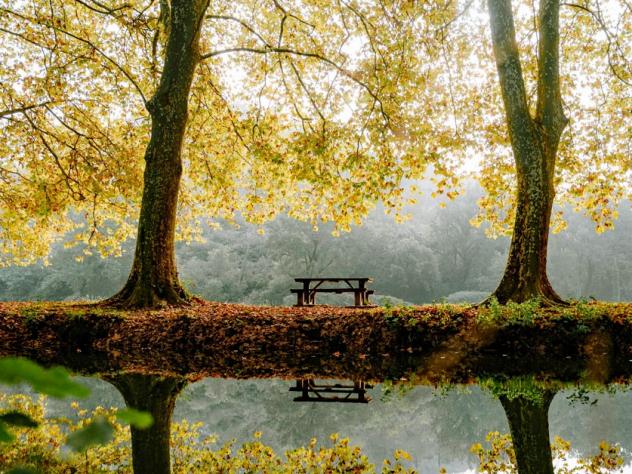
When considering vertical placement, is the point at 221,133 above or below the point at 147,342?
above

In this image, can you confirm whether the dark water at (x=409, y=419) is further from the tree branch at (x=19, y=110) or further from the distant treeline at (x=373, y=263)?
the distant treeline at (x=373, y=263)

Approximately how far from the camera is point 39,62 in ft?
53.3

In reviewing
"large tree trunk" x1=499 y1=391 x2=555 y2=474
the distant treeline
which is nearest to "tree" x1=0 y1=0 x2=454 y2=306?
"large tree trunk" x1=499 y1=391 x2=555 y2=474

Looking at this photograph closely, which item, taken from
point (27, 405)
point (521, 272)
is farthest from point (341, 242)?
point (27, 405)

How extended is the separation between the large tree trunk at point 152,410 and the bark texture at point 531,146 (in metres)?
6.23

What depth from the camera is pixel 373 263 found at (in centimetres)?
4409

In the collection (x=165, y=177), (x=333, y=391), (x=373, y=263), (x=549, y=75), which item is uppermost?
(x=549, y=75)

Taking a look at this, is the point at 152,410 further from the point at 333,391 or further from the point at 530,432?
the point at 530,432

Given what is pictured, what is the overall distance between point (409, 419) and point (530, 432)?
1508 millimetres

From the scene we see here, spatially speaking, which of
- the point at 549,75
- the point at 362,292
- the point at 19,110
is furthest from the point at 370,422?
the point at 19,110

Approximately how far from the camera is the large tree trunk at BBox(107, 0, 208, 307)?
435 inches

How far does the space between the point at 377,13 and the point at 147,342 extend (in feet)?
32.6

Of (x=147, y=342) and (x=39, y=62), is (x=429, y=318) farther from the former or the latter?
Result: (x=39, y=62)

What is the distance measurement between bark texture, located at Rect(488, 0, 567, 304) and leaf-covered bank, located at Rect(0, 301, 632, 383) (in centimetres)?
97
